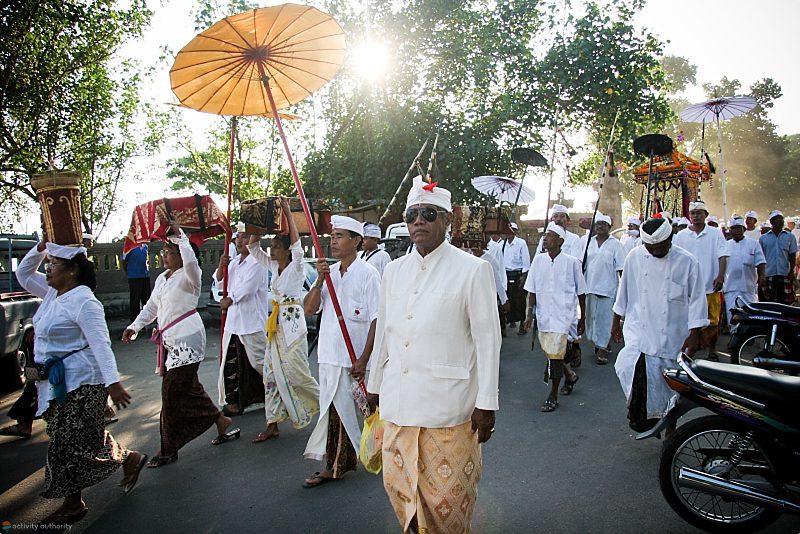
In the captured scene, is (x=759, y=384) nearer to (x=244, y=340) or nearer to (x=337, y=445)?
(x=337, y=445)

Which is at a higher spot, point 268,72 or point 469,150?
point 469,150

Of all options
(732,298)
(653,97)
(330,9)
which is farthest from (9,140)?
(653,97)

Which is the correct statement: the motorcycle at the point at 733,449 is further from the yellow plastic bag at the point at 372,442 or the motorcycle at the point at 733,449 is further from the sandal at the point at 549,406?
the sandal at the point at 549,406

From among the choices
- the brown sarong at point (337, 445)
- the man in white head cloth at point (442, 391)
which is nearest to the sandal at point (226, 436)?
the brown sarong at point (337, 445)

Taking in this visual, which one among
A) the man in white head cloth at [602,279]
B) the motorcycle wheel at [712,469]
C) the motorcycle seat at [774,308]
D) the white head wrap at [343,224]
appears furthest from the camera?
the man in white head cloth at [602,279]

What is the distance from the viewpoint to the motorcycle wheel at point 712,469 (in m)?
3.44

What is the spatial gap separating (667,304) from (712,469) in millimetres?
1510

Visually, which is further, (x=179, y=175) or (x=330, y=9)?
(x=179, y=175)

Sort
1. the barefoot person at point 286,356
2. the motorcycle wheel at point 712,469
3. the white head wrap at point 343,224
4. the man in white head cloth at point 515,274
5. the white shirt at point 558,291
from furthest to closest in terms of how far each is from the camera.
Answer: the man in white head cloth at point 515,274 → the white shirt at point 558,291 → the barefoot person at point 286,356 → the white head wrap at point 343,224 → the motorcycle wheel at point 712,469

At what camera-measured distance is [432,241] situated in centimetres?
295

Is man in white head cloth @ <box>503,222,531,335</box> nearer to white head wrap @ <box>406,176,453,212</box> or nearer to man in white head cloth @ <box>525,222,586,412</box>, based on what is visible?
man in white head cloth @ <box>525,222,586,412</box>

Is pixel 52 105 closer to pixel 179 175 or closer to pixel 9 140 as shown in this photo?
pixel 9 140

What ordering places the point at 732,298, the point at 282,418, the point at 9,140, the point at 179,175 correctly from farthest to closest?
the point at 179,175 → the point at 9,140 → the point at 732,298 → the point at 282,418

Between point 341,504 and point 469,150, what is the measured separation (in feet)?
43.8
